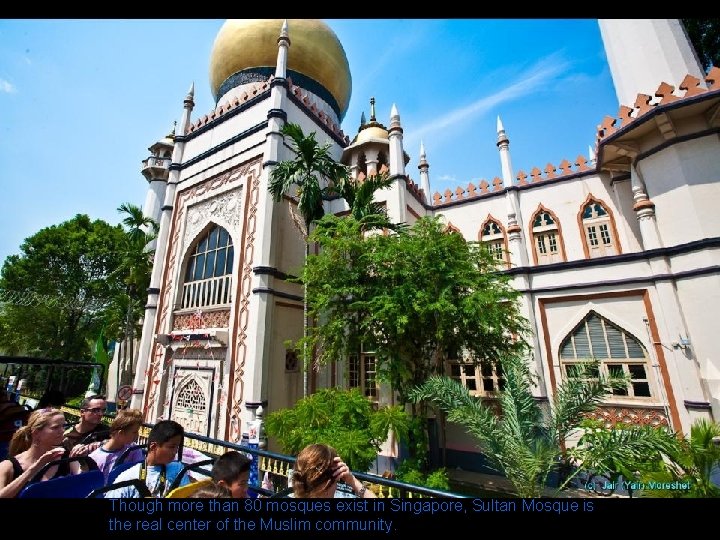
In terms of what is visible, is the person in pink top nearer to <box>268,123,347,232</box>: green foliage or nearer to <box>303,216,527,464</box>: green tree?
<box>303,216,527,464</box>: green tree

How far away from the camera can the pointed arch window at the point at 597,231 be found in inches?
443

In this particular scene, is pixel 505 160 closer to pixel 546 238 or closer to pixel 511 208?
pixel 511 208

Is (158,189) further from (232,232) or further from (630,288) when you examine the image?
(630,288)

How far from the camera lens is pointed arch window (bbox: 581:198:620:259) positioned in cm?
1125

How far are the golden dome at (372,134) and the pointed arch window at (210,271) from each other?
7.21 m

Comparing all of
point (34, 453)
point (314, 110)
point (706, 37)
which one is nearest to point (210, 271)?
point (314, 110)

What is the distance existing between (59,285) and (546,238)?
28.0 m

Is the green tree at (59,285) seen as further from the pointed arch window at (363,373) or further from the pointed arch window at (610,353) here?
the pointed arch window at (610,353)

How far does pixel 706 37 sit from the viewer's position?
12.5 metres

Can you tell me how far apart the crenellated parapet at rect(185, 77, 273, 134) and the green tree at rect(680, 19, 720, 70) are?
54.6ft

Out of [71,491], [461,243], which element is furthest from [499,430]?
[71,491]

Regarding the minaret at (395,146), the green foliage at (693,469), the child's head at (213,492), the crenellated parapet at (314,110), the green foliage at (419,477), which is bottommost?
the green foliage at (419,477)

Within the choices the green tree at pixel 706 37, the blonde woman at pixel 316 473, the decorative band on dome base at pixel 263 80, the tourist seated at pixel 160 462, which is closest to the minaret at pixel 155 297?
→ the decorative band on dome base at pixel 263 80
